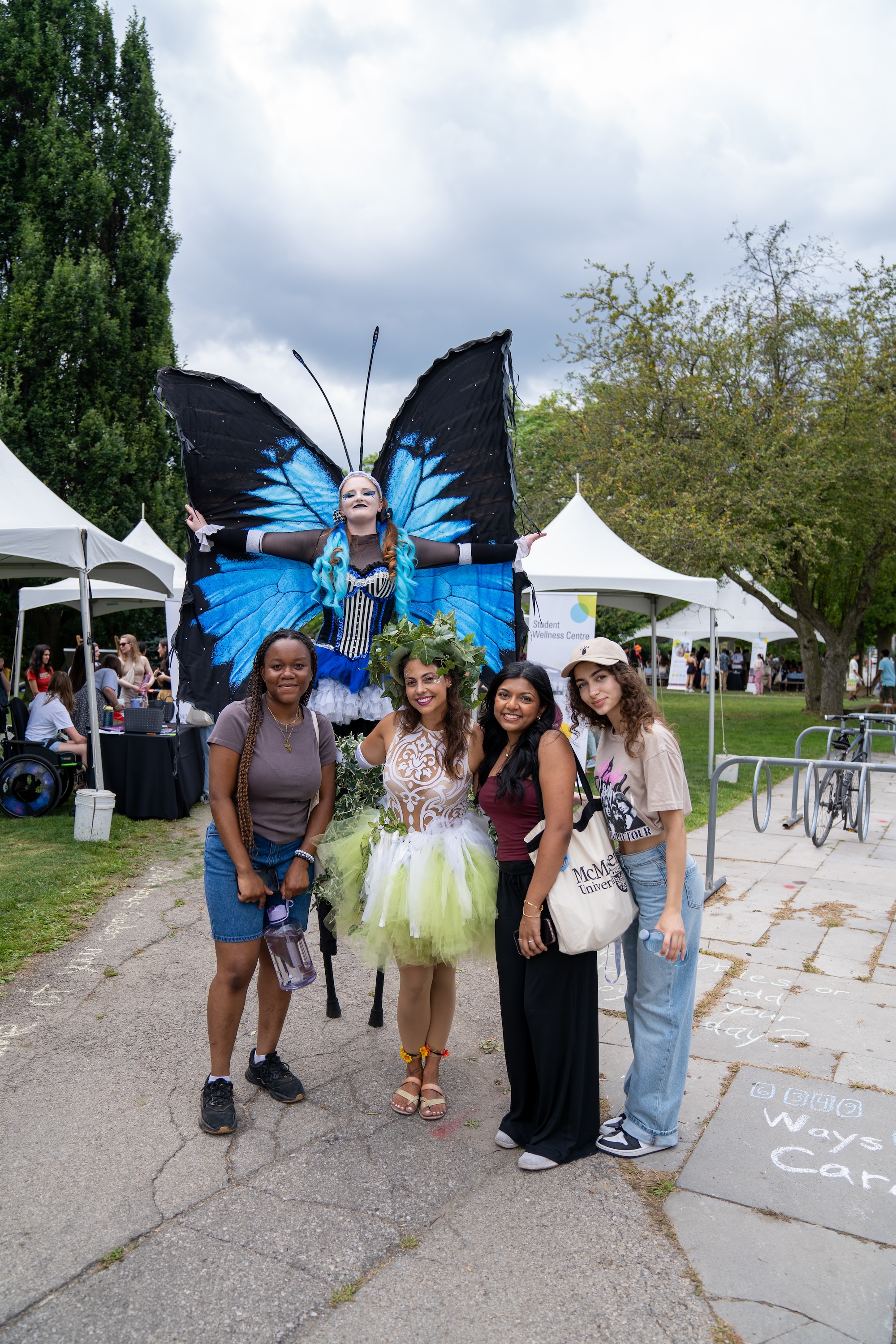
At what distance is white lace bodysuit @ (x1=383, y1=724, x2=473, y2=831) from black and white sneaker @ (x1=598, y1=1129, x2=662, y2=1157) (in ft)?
3.95

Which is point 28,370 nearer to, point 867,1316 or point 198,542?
point 198,542

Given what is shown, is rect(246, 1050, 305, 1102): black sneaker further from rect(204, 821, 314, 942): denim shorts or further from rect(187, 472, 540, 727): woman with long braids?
rect(187, 472, 540, 727): woman with long braids

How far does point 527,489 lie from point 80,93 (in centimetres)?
1248

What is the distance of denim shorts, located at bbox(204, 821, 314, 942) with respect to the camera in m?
3.24

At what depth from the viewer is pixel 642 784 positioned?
3.01m

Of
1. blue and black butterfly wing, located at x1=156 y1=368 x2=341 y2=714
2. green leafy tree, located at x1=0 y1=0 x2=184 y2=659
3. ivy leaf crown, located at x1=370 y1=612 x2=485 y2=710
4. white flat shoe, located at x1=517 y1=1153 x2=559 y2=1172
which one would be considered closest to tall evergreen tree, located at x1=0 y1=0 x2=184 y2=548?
green leafy tree, located at x1=0 y1=0 x2=184 y2=659

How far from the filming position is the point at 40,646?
11.5 metres

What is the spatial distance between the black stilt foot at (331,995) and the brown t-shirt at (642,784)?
172 cm

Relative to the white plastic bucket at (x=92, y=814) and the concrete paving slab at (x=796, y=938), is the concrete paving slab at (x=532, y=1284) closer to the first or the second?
the concrete paving slab at (x=796, y=938)

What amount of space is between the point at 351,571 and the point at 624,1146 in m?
2.43

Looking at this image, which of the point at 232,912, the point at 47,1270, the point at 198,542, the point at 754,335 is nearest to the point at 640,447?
the point at 754,335

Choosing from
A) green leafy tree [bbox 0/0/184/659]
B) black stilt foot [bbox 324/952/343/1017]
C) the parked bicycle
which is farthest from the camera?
green leafy tree [bbox 0/0/184/659]

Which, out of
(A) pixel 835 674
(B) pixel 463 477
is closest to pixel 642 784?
(B) pixel 463 477

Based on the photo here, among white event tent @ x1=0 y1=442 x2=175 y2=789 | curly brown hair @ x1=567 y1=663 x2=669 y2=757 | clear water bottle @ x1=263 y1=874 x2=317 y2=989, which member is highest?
white event tent @ x1=0 y1=442 x2=175 y2=789
